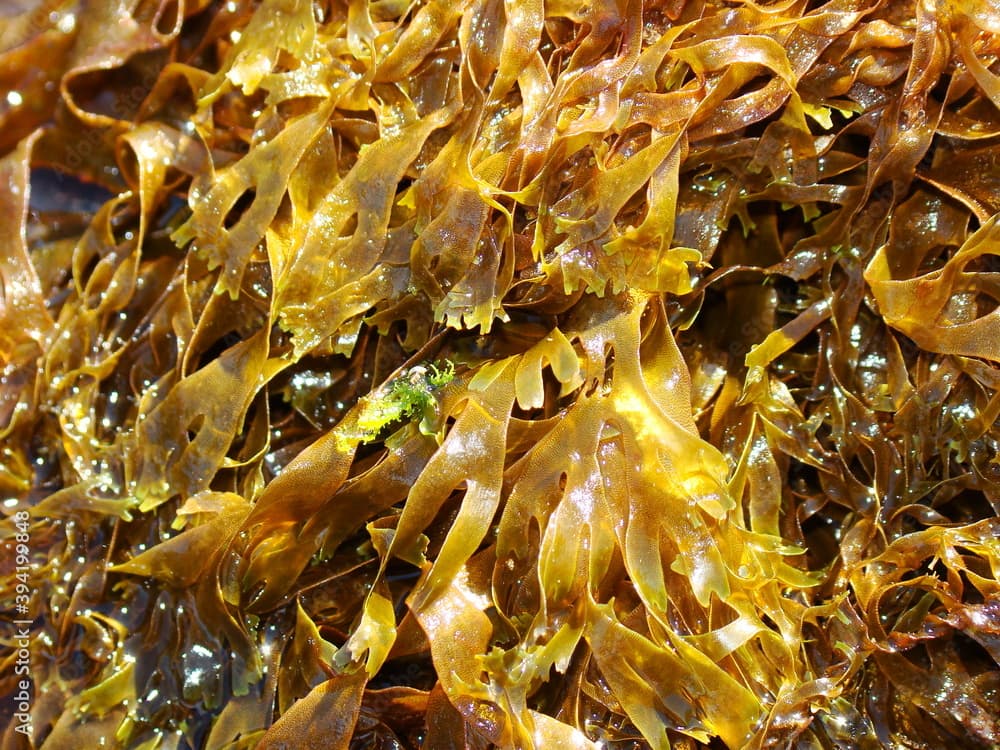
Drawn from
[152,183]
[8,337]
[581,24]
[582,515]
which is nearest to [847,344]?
[582,515]

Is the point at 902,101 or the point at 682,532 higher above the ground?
the point at 902,101

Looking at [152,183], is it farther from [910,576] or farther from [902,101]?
[910,576]

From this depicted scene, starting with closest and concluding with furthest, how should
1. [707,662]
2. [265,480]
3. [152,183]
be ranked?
[707,662], [265,480], [152,183]

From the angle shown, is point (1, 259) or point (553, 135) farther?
point (1, 259)

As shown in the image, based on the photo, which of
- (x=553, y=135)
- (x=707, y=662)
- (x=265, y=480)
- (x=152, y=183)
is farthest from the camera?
(x=152, y=183)

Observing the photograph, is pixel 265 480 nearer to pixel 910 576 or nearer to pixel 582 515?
pixel 582 515

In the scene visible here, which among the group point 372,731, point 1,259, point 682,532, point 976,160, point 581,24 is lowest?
point 372,731
